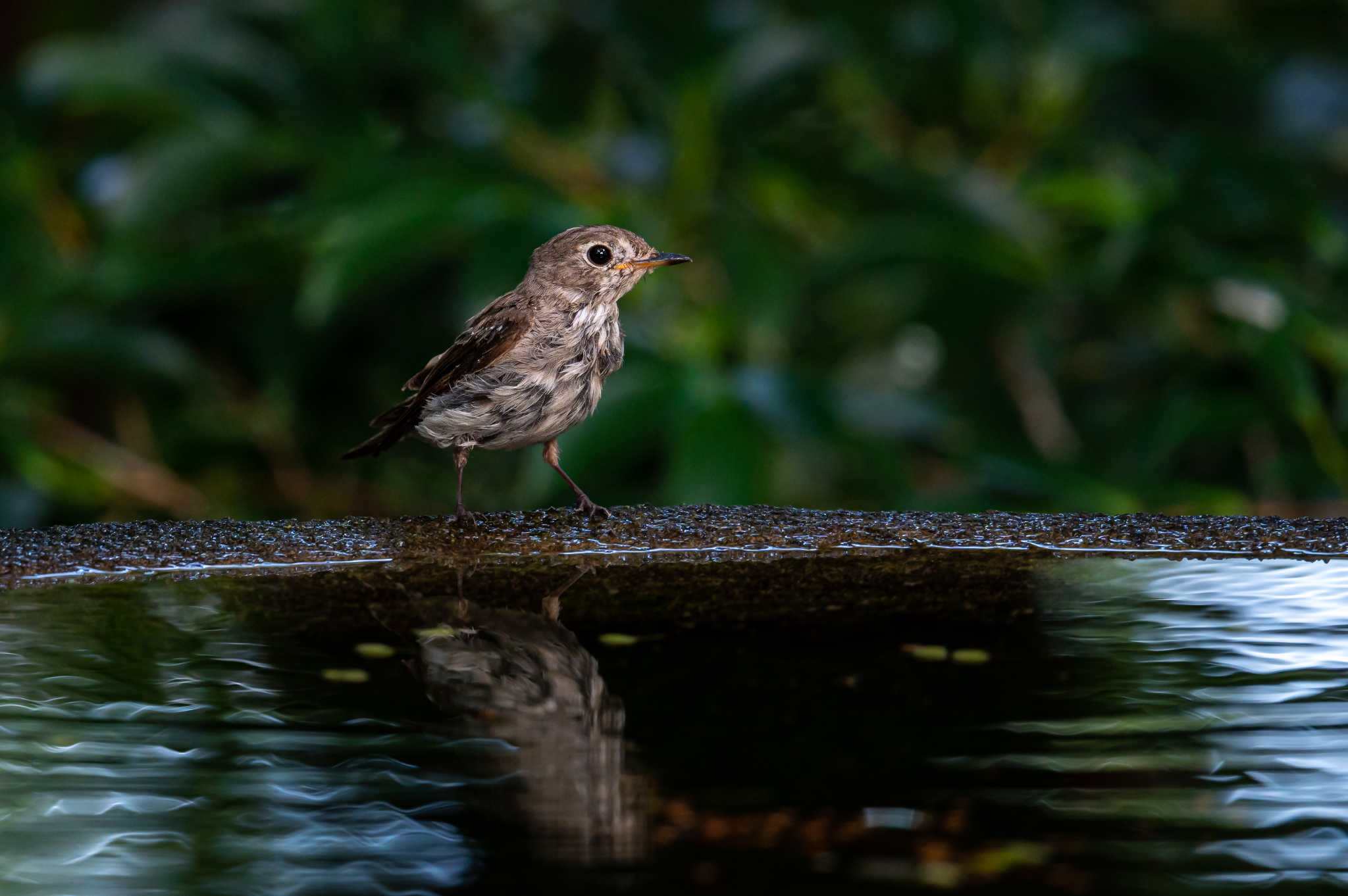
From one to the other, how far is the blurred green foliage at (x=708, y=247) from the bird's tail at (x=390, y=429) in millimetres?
886

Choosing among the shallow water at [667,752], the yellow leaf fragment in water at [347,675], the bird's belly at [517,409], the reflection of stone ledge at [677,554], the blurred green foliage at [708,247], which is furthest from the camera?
the blurred green foliage at [708,247]

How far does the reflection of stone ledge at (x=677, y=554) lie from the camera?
1938mm

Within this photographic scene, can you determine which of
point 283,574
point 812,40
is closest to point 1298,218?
point 812,40

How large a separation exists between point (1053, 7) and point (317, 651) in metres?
3.35

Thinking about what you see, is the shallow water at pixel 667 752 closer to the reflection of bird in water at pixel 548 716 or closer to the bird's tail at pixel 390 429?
the reflection of bird in water at pixel 548 716

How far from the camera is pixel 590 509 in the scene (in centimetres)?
239

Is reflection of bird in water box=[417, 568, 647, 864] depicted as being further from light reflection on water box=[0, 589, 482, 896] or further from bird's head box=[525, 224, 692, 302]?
bird's head box=[525, 224, 692, 302]

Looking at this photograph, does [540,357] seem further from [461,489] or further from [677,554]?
[677,554]

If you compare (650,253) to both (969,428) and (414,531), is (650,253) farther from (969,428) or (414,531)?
(969,428)

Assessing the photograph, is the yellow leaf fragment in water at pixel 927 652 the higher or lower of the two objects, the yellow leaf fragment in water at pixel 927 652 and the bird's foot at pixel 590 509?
the lower

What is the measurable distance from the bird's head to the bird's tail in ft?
0.89

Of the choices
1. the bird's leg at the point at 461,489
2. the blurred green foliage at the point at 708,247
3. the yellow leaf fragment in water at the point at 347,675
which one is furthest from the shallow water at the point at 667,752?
the blurred green foliage at the point at 708,247

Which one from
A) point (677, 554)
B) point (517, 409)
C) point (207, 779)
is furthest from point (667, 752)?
point (517, 409)

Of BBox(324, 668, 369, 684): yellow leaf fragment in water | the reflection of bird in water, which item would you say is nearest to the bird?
the reflection of bird in water
